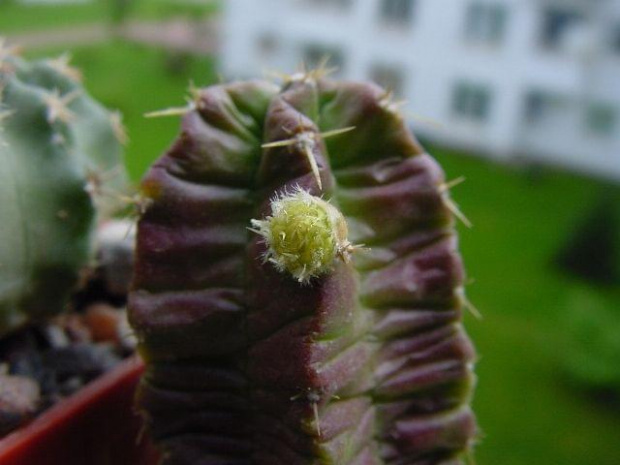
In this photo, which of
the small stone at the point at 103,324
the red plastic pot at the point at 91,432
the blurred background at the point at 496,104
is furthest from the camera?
the blurred background at the point at 496,104

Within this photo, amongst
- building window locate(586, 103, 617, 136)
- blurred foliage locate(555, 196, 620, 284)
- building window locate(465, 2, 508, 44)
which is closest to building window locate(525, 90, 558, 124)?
building window locate(586, 103, 617, 136)

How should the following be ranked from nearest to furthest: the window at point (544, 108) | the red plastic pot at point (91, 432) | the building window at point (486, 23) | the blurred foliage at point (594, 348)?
the red plastic pot at point (91, 432) → the blurred foliage at point (594, 348) → the building window at point (486, 23) → the window at point (544, 108)

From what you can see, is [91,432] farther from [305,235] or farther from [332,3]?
[332,3]

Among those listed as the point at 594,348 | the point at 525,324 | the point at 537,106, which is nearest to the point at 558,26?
the point at 537,106

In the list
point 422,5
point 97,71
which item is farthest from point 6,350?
point 97,71

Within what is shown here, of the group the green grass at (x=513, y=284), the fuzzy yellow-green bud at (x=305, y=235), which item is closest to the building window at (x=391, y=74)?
the green grass at (x=513, y=284)

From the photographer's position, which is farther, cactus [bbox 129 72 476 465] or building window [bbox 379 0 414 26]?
building window [bbox 379 0 414 26]

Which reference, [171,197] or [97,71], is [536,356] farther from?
[97,71]

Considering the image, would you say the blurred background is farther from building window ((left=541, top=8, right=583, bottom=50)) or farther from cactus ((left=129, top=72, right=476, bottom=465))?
cactus ((left=129, top=72, right=476, bottom=465))

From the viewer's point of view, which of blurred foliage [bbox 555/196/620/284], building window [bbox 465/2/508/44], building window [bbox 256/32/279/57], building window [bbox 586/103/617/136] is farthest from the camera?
building window [bbox 256/32/279/57]

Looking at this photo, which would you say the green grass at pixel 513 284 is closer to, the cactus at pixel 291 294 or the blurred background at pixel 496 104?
the blurred background at pixel 496 104
